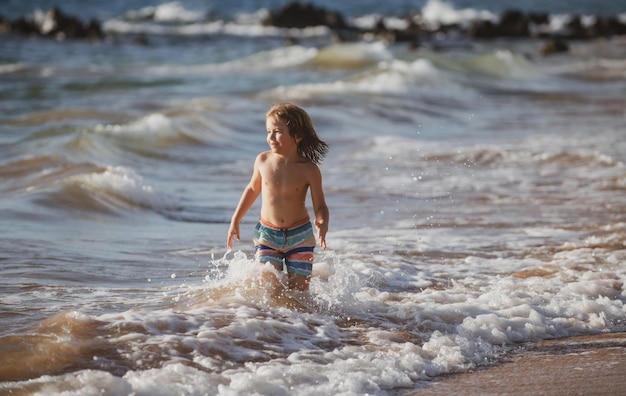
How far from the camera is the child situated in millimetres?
5578

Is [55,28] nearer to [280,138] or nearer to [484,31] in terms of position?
[484,31]

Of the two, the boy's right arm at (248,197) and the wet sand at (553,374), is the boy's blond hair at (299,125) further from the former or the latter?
the wet sand at (553,374)

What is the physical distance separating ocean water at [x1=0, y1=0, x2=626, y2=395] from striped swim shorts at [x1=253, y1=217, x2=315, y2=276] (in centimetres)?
13

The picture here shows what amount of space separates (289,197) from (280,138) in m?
0.33

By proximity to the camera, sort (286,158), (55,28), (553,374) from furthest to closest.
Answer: (55,28), (286,158), (553,374)

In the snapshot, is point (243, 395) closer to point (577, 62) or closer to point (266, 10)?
point (577, 62)

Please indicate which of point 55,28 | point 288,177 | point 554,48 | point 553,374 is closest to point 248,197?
→ point 288,177

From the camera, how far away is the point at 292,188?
5621 millimetres

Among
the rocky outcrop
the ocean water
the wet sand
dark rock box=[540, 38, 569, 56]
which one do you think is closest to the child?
the ocean water

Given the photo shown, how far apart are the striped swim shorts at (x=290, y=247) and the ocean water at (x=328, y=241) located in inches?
5.1


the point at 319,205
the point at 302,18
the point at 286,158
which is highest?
the point at 302,18

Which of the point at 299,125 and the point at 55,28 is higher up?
the point at 55,28

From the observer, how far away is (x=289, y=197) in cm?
561

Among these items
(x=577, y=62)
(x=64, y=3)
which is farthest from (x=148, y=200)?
(x=64, y=3)
